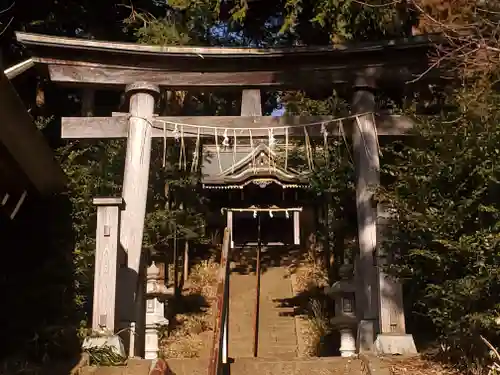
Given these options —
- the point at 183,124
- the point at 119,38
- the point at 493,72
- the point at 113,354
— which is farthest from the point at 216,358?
the point at 119,38

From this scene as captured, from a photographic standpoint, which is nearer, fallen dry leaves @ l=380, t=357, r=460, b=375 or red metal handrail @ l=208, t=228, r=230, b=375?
red metal handrail @ l=208, t=228, r=230, b=375

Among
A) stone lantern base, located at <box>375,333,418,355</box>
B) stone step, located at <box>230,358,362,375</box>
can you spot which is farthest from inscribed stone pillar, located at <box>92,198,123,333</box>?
stone lantern base, located at <box>375,333,418,355</box>

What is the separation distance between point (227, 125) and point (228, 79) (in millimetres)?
627

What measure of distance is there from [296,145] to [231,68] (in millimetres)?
3880

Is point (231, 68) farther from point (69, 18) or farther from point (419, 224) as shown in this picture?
point (69, 18)

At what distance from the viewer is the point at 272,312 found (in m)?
14.8

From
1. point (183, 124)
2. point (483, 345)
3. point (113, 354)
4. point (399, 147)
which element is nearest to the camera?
point (483, 345)

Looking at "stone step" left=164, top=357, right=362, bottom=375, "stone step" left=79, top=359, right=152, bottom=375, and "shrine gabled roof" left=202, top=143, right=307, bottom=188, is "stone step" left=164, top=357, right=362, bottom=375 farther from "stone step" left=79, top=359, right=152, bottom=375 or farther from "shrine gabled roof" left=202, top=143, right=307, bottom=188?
"shrine gabled roof" left=202, top=143, right=307, bottom=188

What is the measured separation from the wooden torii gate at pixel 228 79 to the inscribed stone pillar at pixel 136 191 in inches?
0.5

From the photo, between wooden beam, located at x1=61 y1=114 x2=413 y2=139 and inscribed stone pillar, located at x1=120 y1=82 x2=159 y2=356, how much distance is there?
0.20 metres

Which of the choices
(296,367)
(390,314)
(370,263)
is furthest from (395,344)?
(370,263)

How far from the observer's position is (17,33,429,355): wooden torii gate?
356 inches

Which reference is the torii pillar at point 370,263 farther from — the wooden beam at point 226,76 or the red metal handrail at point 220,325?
the red metal handrail at point 220,325

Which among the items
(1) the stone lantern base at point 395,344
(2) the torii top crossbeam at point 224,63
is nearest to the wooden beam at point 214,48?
(2) the torii top crossbeam at point 224,63
